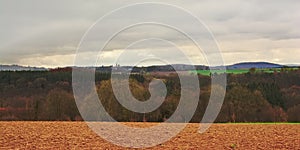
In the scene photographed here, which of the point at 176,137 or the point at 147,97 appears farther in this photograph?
the point at 147,97

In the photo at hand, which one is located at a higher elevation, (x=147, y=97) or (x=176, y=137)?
(x=147, y=97)

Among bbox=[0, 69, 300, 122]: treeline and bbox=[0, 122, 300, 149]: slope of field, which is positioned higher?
bbox=[0, 69, 300, 122]: treeline

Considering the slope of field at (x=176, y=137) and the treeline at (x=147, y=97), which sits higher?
the treeline at (x=147, y=97)

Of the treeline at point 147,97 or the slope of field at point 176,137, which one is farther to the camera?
the treeline at point 147,97

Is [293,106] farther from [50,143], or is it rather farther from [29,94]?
[50,143]

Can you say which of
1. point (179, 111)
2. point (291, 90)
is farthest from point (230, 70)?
point (179, 111)
